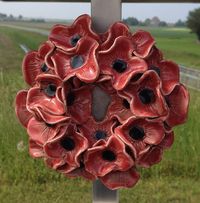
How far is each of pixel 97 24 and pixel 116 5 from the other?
84 millimetres

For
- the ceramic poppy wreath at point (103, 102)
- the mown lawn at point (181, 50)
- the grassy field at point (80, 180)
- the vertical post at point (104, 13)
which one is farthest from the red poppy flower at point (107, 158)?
the mown lawn at point (181, 50)

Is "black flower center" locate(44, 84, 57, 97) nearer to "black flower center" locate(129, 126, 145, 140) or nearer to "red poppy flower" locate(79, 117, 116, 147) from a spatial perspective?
"red poppy flower" locate(79, 117, 116, 147)

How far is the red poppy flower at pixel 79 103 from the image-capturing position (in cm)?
157

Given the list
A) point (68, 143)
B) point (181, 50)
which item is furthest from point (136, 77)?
point (181, 50)

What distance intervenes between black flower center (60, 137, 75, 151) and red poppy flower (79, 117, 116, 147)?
0.14 feet

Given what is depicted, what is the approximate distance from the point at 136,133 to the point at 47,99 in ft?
0.89

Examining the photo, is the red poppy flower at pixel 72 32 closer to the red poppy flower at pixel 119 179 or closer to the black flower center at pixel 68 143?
the black flower center at pixel 68 143

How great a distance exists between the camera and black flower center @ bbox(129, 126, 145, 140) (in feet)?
5.09

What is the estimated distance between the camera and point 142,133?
5.10ft

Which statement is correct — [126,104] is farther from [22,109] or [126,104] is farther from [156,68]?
[22,109]

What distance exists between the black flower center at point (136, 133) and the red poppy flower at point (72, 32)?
0.29m

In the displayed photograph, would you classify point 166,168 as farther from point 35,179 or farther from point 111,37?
point 111,37

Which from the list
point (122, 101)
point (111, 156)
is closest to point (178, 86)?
point (122, 101)

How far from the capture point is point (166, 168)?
281 centimetres
